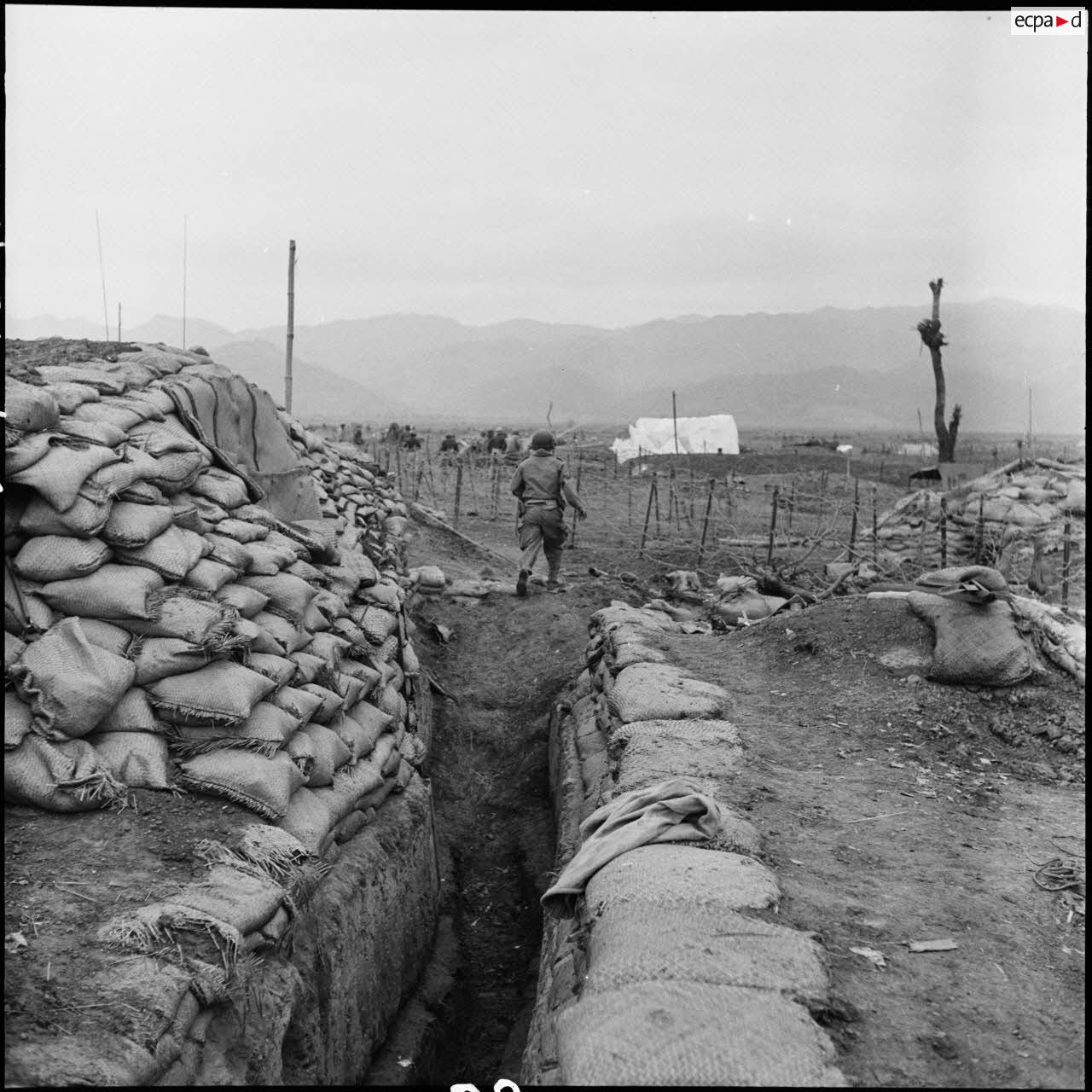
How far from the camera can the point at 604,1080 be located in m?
1.85

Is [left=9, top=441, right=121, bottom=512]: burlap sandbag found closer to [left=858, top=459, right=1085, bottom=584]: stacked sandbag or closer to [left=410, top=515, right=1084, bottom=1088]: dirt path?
[left=410, top=515, right=1084, bottom=1088]: dirt path

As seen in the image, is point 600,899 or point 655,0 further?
point 600,899

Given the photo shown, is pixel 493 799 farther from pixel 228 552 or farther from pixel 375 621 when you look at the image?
A: pixel 228 552

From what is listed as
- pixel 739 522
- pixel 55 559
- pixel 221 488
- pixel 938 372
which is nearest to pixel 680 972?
pixel 55 559

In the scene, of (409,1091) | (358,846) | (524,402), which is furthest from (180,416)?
(524,402)

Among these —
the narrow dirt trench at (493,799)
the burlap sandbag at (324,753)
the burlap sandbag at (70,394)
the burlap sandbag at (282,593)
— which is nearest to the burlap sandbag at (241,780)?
the burlap sandbag at (324,753)

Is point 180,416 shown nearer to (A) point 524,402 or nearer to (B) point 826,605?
(B) point 826,605

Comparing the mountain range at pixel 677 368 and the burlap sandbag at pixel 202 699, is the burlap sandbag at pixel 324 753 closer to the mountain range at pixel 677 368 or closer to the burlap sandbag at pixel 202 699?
the burlap sandbag at pixel 202 699

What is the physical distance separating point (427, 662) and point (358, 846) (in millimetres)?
2937

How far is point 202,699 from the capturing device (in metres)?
3.21

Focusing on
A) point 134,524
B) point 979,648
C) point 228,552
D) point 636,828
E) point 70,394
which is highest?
A: point 70,394

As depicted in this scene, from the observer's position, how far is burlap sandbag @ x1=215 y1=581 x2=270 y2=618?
3615 millimetres

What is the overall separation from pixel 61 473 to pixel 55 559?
0.29 m

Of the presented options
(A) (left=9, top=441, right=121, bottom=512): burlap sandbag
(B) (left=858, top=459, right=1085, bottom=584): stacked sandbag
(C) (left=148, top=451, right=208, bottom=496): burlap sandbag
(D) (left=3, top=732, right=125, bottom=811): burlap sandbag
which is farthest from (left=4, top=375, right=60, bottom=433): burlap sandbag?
(B) (left=858, top=459, right=1085, bottom=584): stacked sandbag
